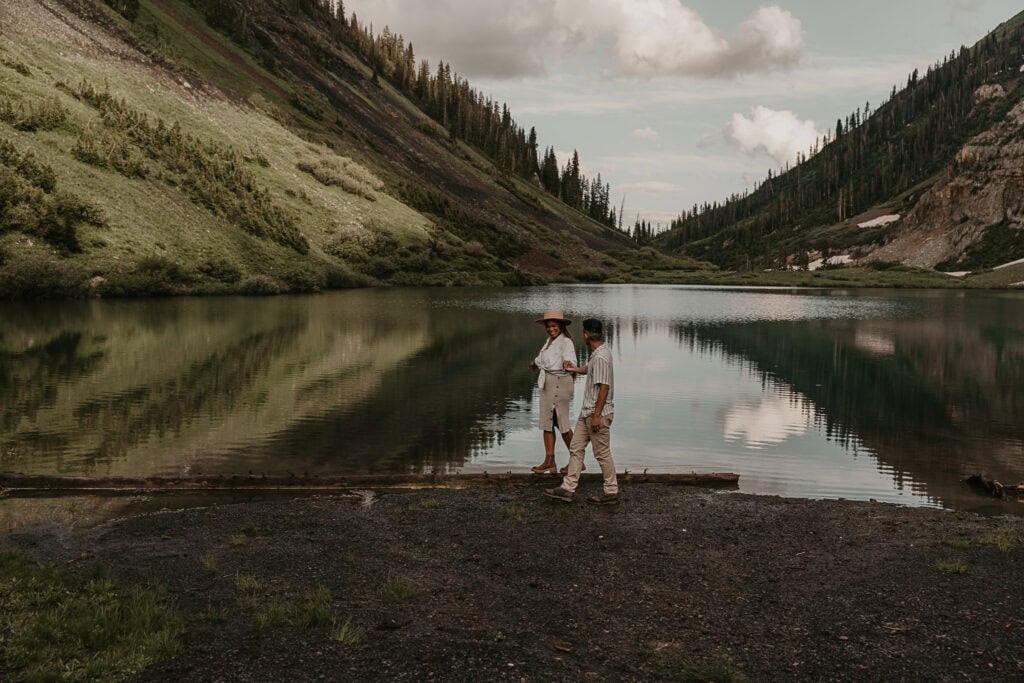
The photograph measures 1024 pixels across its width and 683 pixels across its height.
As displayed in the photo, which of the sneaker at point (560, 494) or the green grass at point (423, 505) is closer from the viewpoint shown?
the green grass at point (423, 505)

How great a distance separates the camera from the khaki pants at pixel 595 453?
44.7 ft

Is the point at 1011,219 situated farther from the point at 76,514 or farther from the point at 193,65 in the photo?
the point at 76,514

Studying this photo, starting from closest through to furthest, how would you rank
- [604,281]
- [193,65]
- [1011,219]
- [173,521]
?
[173,521] < [193,65] < [604,281] < [1011,219]

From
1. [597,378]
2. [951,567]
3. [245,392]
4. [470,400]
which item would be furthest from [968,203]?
[951,567]

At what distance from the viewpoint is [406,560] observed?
10500 mm

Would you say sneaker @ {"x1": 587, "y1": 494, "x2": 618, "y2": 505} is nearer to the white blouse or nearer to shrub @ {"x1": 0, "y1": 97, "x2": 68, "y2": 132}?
the white blouse

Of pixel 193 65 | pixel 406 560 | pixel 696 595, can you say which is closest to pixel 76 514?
pixel 406 560

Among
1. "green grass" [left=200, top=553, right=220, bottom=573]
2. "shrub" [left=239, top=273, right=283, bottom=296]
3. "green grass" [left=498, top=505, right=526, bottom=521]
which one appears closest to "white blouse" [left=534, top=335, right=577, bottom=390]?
"green grass" [left=498, top=505, right=526, bottom=521]

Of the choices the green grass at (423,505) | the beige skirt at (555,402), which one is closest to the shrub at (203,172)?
the beige skirt at (555,402)

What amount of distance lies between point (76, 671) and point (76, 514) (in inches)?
268

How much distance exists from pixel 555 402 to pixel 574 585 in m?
6.16

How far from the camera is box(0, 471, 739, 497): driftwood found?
14141 millimetres

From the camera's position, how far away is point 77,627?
7.57 meters

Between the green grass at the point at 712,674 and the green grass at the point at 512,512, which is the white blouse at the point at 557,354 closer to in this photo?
the green grass at the point at 512,512
